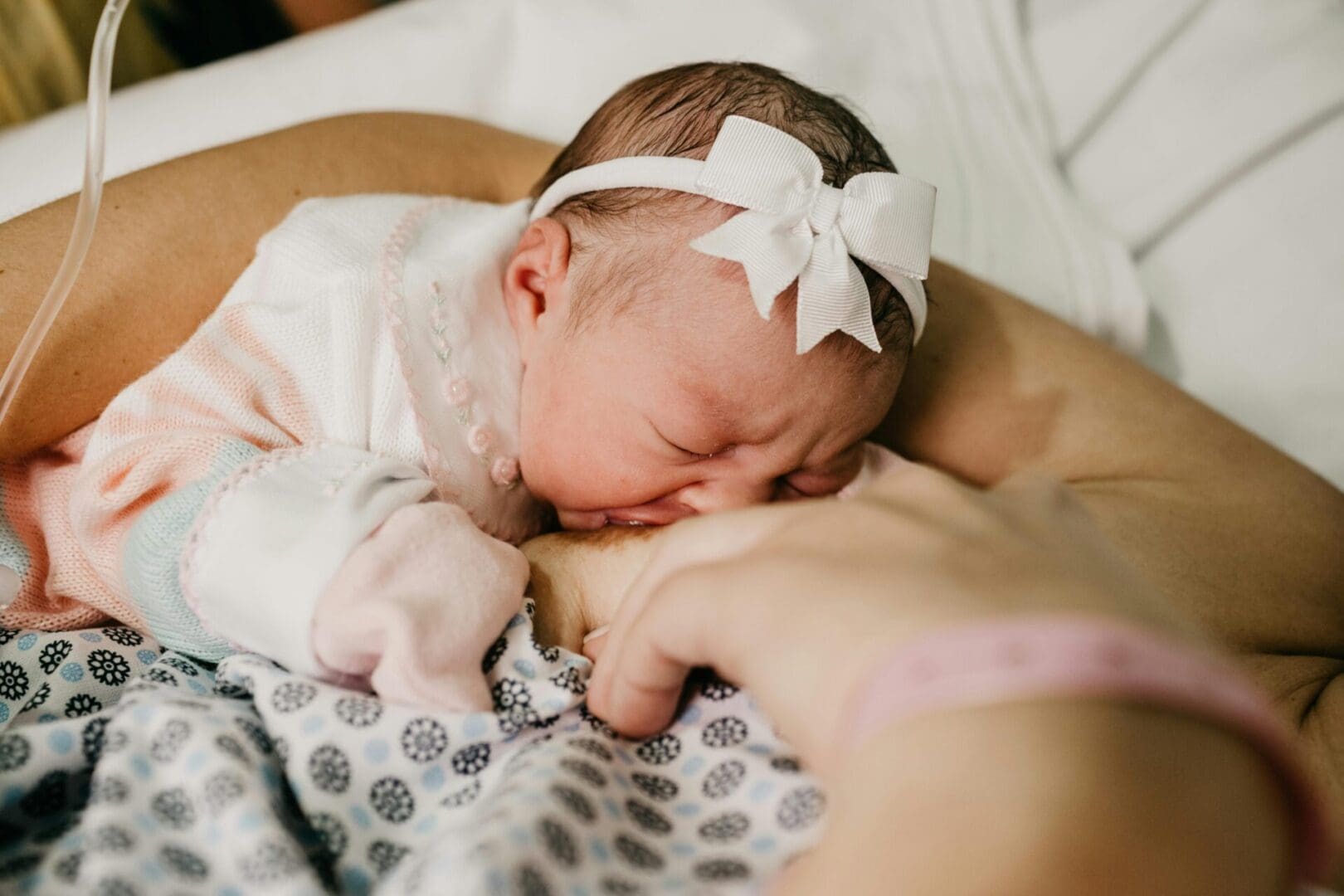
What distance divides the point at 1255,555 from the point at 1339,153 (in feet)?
2.39

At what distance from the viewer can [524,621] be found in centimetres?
81

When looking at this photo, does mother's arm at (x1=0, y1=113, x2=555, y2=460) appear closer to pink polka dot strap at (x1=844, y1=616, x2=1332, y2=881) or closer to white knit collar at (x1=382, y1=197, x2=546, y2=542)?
white knit collar at (x1=382, y1=197, x2=546, y2=542)

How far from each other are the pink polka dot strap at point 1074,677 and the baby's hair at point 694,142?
502 millimetres

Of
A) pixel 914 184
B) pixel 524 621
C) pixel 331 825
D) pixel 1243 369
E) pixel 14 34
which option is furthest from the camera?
pixel 14 34

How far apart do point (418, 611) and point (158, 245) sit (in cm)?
60

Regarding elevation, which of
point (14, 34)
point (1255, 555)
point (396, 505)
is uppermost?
point (14, 34)

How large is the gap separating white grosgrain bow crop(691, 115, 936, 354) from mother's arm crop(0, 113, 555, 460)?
554mm

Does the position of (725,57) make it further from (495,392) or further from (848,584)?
(848,584)

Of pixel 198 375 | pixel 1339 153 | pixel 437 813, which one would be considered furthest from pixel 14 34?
pixel 1339 153

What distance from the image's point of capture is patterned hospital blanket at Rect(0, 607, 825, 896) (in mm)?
574

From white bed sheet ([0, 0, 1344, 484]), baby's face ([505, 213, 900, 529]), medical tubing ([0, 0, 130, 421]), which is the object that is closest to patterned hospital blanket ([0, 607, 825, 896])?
baby's face ([505, 213, 900, 529])

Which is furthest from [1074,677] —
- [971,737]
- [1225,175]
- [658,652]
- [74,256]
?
[1225,175]

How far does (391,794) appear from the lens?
2.25 ft

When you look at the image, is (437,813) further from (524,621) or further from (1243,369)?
(1243,369)
